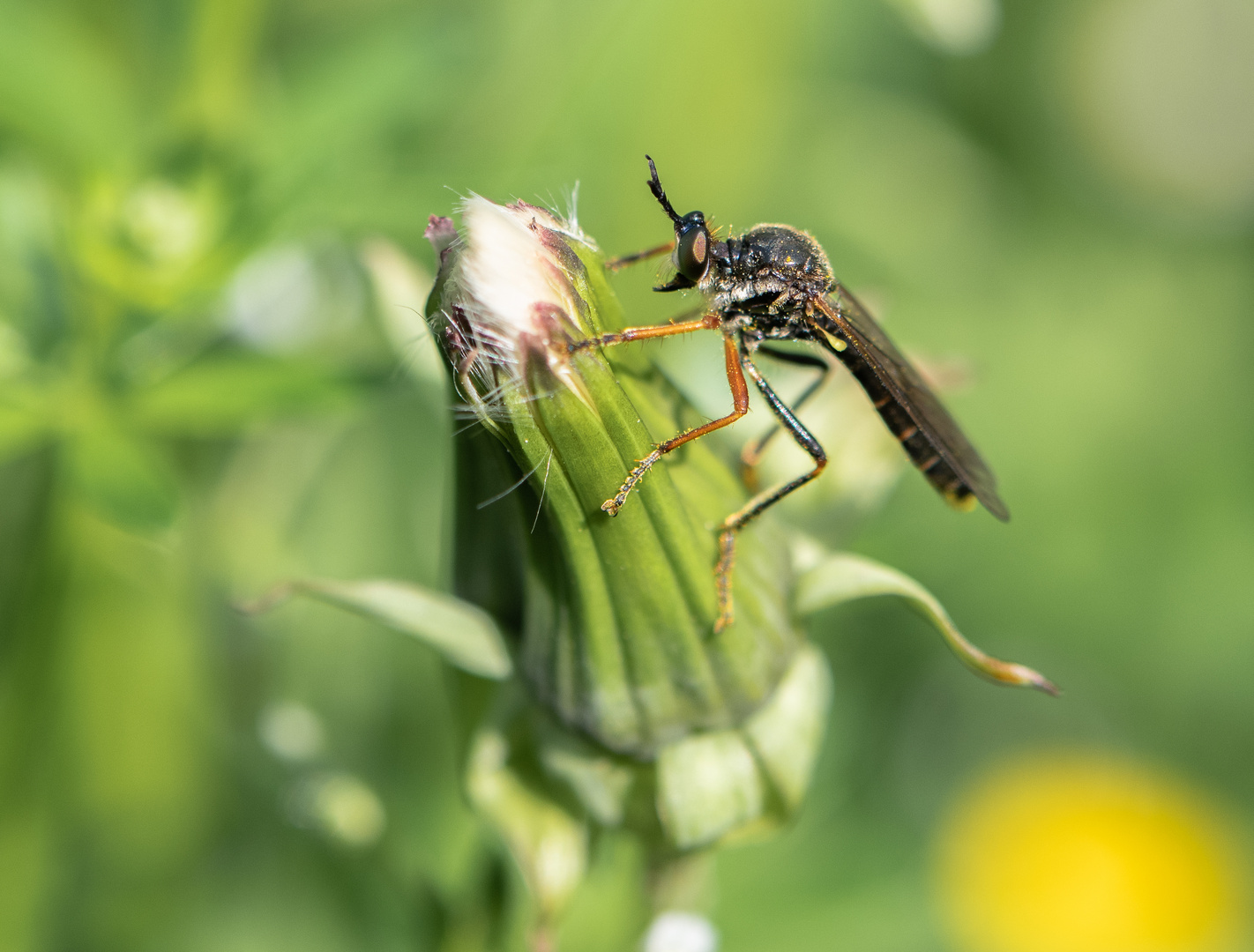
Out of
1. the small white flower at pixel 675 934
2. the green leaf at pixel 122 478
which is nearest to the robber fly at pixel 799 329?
the small white flower at pixel 675 934

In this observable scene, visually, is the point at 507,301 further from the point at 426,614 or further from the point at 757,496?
the point at 757,496

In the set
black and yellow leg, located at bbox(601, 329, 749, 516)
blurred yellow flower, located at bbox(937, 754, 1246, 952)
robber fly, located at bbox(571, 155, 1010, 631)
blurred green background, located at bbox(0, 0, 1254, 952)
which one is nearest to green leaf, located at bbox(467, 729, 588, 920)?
blurred green background, located at bbox(0, 0, 1254, 952)

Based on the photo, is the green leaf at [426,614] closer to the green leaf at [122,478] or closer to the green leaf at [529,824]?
the green leaf at [529,824]

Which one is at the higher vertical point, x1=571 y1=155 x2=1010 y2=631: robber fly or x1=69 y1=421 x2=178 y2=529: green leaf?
x1=69 y1=421 x2=178 y2=529: green leaf

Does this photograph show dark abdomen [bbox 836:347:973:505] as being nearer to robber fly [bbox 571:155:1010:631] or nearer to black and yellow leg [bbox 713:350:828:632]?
robber fly [bbox 571:155:1010:631]

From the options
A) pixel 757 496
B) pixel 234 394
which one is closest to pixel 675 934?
pixel 757 496

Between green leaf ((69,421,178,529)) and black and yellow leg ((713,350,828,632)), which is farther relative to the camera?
green leaf ((69,421,178,529))
